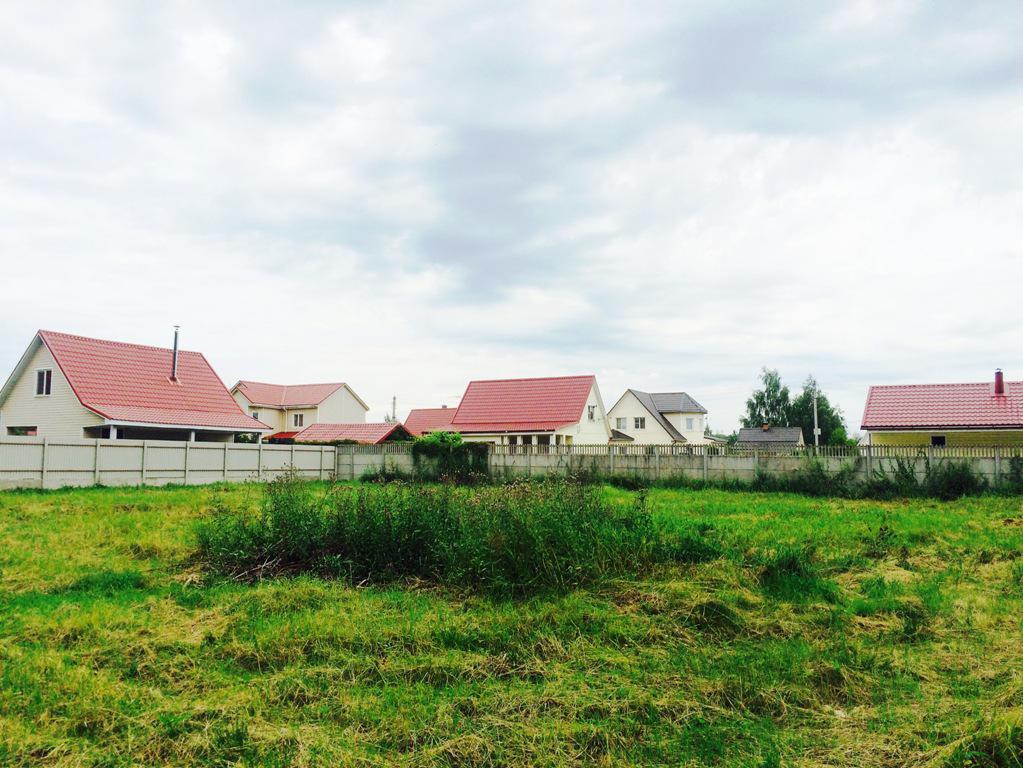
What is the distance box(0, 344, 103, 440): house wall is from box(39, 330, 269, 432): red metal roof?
473mm

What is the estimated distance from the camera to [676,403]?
54188mm

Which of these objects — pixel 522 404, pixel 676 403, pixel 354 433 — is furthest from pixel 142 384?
pixel 676 403

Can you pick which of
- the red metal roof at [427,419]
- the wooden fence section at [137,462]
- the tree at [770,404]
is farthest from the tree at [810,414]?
the wooden fence section at [137,462]

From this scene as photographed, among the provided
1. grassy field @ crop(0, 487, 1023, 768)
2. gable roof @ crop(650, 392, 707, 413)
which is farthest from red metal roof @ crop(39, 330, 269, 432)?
gable roof @ crop(650, 392, 707, 413)

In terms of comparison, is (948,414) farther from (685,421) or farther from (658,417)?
(685,421)

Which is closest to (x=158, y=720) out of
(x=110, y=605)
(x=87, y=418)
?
(x=110, y=605)

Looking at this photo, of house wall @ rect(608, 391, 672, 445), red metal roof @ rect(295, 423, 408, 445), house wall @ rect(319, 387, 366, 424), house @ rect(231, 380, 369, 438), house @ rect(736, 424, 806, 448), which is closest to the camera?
red metal roof @ rect(295, 423, 408, 445)

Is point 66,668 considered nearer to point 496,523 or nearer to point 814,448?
point 496,523

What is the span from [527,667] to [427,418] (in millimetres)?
44413

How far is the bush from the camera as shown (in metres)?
7.09

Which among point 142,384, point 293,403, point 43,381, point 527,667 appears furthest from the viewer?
point 293,403

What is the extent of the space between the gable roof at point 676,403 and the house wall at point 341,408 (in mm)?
21972

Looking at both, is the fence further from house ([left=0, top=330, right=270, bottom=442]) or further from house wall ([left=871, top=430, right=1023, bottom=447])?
house wall ([left=871, top=430, right=1023, bottom=447])

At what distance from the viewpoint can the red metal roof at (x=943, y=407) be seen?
22.9 m
